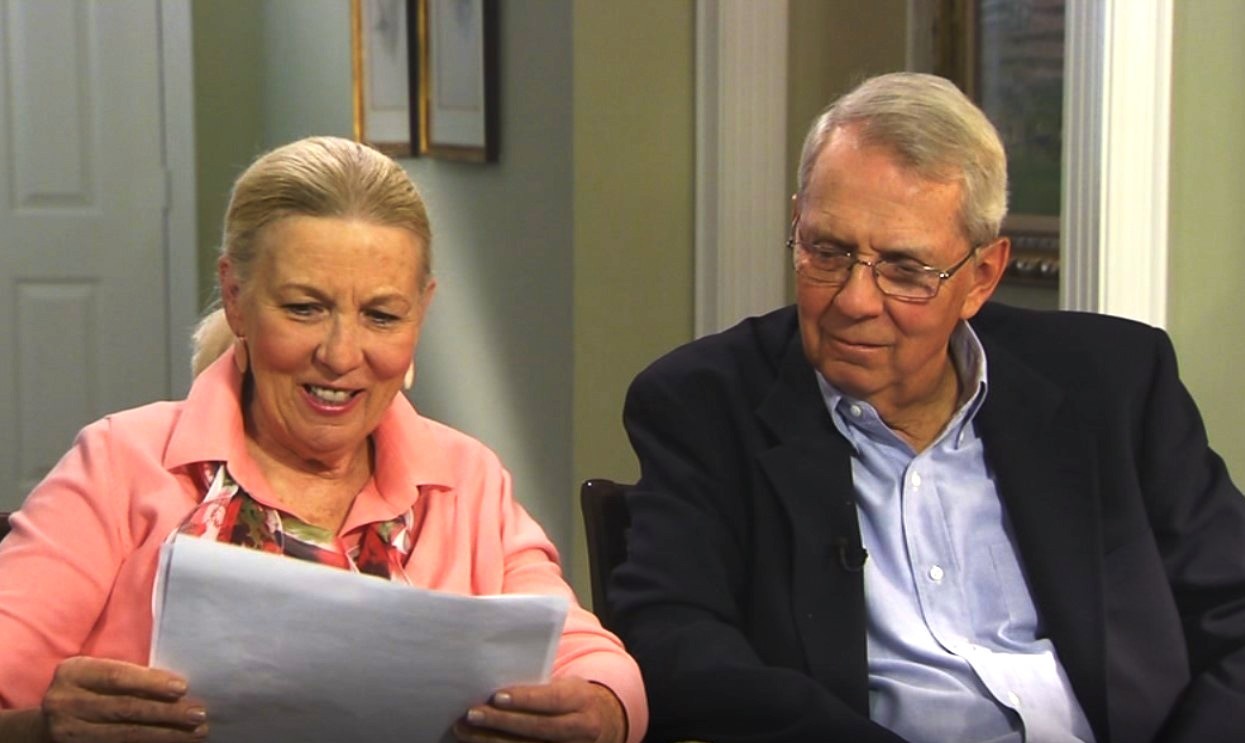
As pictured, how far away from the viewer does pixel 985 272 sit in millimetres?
1837

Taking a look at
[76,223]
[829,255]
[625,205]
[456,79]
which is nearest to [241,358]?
[829,255]

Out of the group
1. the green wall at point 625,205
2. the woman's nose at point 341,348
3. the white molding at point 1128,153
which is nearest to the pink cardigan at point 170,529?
the woman's nose at point 341,348

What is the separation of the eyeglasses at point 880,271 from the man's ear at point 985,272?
0.24 feet

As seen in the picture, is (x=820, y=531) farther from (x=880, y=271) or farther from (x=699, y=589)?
(x=880, y=271)

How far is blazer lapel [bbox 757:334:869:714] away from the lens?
168 cm

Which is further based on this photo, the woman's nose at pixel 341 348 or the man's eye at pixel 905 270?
the man's eye at pixel 905 270

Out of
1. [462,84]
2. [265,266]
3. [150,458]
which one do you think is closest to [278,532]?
[150,458]

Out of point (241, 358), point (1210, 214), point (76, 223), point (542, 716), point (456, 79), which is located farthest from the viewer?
point (76, 223)

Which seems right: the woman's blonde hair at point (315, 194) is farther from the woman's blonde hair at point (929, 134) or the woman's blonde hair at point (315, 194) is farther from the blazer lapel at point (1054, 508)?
the blazer lapel at point (1054, 508)

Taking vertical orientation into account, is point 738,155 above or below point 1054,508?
above

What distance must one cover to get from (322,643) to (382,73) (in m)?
3.64

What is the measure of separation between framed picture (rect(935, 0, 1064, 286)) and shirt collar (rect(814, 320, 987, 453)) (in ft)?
5.07

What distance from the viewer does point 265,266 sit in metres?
1.58

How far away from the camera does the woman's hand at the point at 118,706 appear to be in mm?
1330
